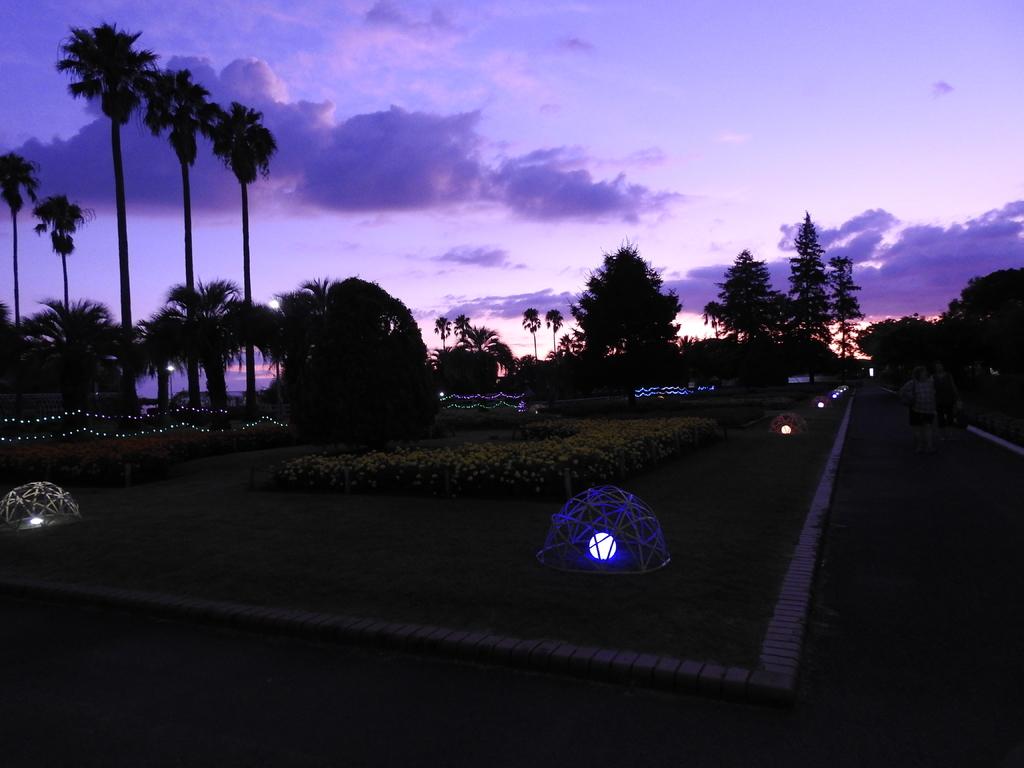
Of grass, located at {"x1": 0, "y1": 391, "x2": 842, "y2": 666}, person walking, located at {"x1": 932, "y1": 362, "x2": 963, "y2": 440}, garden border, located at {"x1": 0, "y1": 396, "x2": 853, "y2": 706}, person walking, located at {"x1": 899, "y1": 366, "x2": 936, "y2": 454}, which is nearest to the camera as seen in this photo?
garden border, located at {"x1": 0, "y1": 396, "x2": 853, "y2": 706}

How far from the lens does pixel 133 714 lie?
4117mm

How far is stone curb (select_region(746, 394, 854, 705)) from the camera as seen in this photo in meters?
4.00

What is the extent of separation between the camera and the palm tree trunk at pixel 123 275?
2642 cm

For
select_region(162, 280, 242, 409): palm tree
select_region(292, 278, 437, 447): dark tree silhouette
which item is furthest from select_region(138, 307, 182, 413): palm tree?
select_region(292, 278, 437, 447): dark tree silhouette

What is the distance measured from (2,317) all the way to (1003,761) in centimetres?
3305

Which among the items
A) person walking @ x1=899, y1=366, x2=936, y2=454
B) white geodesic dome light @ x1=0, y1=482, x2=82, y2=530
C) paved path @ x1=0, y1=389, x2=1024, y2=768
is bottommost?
paved path @ x1=0, y1=389, x2=1024, y2=768

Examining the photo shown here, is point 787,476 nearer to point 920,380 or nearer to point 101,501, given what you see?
point 920,380

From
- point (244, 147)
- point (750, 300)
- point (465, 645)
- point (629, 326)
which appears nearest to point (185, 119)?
point (244, 147)

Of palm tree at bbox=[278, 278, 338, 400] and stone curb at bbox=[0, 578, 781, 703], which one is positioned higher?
palm tree at bbox=[278, 278, 338, 400]

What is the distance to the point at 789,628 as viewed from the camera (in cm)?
487

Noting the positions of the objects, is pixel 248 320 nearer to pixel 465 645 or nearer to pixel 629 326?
pixel 629 326

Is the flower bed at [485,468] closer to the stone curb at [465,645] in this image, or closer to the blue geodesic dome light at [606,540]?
the blue geodesic dome light at [606,540]

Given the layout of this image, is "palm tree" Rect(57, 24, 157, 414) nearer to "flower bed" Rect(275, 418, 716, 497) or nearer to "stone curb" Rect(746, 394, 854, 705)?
"flower bed" Rect(275, 418, 716, 497)

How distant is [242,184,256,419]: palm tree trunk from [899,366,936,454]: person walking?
2293 centimetres
